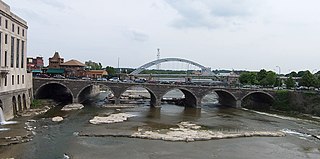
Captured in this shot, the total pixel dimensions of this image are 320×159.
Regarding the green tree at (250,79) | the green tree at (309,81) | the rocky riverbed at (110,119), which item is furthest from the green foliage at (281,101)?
the rocky riverbed at (110,119)

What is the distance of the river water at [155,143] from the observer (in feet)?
108

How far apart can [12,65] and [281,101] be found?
56467mm

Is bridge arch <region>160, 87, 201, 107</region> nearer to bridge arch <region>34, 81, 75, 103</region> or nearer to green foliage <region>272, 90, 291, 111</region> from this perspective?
green foliage <region>272, 90, 291, 111</region>

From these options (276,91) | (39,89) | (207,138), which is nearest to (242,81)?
(276,91)

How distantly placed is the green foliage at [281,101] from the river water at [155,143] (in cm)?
1520

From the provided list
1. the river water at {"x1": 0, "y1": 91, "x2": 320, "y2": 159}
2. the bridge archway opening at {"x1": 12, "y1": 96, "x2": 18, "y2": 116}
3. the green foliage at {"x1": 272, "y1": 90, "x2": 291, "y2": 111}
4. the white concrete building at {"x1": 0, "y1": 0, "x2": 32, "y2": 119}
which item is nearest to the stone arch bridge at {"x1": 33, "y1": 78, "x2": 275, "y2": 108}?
the green foliage at {"x1": 272, "y1": 90, "x2": 291, "y2": 111}

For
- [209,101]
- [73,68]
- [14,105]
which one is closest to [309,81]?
[209,101]

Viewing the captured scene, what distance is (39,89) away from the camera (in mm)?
72938

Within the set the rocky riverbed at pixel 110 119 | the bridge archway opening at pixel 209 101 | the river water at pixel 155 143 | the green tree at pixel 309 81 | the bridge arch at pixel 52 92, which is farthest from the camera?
the bridge archway opening at pixel 209 101

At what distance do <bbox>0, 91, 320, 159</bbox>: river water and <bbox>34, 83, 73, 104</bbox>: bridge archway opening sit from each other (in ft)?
70.2

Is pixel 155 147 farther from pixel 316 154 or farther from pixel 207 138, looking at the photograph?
pixel 316 154

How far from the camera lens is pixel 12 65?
174 feet

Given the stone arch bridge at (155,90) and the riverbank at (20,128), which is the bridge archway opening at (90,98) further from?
the riverbank at (20,128)

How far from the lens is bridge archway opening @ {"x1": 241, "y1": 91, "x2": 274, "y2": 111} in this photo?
76.8 m
